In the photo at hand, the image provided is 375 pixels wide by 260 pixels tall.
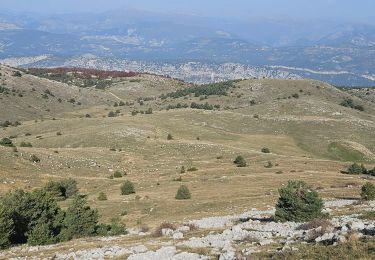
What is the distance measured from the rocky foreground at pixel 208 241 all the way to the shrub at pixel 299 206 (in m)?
1.13

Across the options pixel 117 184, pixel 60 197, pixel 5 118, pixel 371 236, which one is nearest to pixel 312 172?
pixel 117 184

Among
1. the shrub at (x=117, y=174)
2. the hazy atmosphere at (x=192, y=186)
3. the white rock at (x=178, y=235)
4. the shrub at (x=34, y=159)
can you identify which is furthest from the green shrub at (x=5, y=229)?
the shrub at (x=34, y=159)

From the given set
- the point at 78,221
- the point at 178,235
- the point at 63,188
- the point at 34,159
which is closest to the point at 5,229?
the point at 78,221

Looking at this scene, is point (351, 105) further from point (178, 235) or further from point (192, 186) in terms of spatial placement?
point (178, 235)

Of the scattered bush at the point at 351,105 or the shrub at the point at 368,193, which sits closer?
the shrub at the point at 368,193

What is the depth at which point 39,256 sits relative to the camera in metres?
24.2

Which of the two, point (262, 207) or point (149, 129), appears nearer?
point (262, 207)

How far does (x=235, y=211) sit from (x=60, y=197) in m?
22.2

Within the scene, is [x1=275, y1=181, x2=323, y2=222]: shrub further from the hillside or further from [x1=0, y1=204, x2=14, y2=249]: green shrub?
[x1=0, y1=204, x2=14, y2=249]: green shrub

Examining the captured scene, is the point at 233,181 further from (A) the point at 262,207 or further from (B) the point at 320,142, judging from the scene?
(B) the point at 320,142

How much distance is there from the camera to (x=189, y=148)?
300 ft

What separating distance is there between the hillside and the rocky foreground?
0.74 m

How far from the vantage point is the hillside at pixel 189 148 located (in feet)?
153

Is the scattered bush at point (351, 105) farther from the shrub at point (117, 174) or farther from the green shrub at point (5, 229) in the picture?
the green shrub at point (5, 229)
